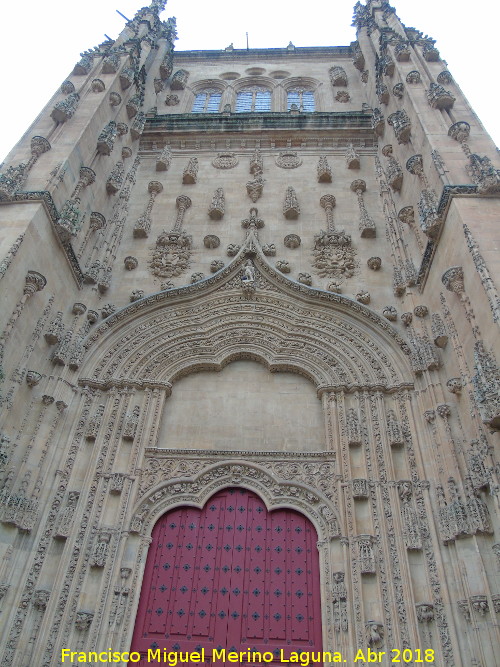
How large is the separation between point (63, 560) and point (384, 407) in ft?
20.9

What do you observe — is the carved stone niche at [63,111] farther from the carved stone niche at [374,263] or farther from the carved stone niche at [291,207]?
the carved stone niche at [374,263]

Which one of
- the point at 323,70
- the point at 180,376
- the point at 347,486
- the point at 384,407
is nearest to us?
the point at 347,486

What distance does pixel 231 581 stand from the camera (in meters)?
9.30

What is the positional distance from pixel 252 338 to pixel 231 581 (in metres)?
5.09

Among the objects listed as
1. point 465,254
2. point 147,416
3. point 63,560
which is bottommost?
point 63,560

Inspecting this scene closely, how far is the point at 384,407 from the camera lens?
428 inches

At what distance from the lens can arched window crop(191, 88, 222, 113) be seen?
21.6m

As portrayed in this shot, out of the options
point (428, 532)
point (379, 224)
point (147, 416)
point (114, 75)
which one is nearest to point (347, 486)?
point (428, 532)

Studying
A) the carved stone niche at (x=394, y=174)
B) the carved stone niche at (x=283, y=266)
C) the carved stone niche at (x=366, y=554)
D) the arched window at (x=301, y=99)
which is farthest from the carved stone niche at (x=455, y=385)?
the arched window at (x=301, y=99)

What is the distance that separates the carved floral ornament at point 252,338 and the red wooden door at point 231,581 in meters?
2.89

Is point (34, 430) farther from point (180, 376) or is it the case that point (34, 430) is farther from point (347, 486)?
point (347, 486)

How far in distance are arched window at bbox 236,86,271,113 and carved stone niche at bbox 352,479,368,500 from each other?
1595cm

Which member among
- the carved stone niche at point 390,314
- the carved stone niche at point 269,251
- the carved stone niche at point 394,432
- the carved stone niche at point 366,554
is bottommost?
the carved stone niche at point 366,554

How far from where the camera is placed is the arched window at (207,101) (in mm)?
21641
